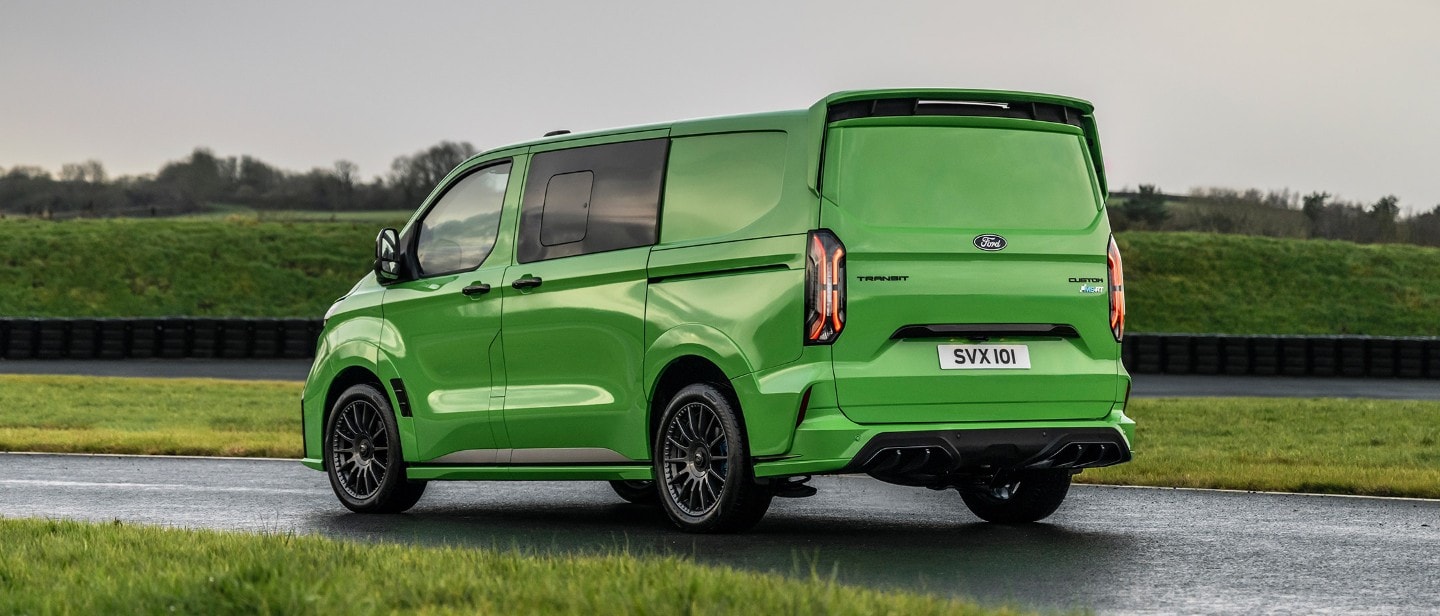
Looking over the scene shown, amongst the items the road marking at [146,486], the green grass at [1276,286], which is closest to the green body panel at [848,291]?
the road marking at [146,486]

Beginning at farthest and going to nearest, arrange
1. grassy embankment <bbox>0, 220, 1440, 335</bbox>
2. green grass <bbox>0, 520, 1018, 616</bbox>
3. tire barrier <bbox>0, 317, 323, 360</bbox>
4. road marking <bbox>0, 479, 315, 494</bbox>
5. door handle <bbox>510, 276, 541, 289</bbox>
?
grassy embankment <bbox>0, 220, 1440, 335</bbox>
tire barrier <bbox>0, 317, 323, 360</bbox>
road marking <bbox>0, 479, 315, 494</bbox>
door handle <bbox>510, 276, 541, 289</bbox>
green grass <bbox>0, 520, 1018, 616</bbox>

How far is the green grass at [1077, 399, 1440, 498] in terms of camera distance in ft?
37.9

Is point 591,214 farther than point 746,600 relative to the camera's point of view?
Yes

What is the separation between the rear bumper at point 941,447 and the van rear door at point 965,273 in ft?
0.21

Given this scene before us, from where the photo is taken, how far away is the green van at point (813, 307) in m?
7.44

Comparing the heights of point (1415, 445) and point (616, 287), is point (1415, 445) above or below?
below

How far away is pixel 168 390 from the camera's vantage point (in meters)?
25.4

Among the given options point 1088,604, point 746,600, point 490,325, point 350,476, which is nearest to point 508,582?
point 746,600

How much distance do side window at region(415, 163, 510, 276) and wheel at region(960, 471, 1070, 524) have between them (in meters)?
3.09

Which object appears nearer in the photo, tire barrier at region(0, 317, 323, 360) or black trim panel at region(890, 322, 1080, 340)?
black trim panel at region(890, 322, 1080, 340)

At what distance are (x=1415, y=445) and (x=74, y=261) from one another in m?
53.6

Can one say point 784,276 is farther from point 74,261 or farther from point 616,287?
point 74,261

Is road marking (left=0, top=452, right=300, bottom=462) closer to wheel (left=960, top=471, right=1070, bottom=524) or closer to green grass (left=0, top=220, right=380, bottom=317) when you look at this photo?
wheel (left=960, top=471, right=1070, bottom=524)

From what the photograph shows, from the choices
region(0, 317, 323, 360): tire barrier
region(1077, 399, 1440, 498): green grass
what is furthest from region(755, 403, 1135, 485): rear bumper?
region(0, 317, 323, 360): tire barrier
